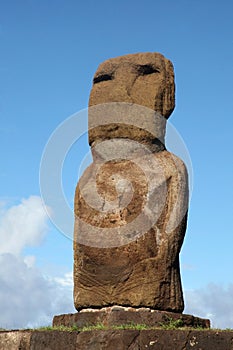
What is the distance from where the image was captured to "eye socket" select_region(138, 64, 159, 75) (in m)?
12.4

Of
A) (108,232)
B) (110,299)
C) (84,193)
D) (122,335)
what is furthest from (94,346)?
(84,193)

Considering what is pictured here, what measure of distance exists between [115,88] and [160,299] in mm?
3638

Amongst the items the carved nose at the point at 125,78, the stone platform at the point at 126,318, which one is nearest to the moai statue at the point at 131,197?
the carved nose at the point at 125,78

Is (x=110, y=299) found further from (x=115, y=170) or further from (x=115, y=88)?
(x=115, y=88)

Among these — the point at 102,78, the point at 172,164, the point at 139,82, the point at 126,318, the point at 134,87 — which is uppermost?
the point at 102,78

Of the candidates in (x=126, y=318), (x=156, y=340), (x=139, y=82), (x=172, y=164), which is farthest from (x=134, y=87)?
(x=156, y=340)

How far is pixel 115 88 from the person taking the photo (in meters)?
12.3

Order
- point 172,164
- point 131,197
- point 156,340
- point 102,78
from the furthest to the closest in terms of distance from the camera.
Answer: point 102,78 → point 172,164 → point 131,197 → point 156,340

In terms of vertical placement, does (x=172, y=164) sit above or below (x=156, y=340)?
above

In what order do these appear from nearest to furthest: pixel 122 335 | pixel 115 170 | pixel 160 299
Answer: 1. pixel 122 335
2. pixel 160 299
3. pixel 115 170

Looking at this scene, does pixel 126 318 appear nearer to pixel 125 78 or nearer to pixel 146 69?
pixel 125 78

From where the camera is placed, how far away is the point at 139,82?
40.5ft

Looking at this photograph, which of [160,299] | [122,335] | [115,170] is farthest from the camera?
[115,170]

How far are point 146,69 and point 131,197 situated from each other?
2.34 metres
